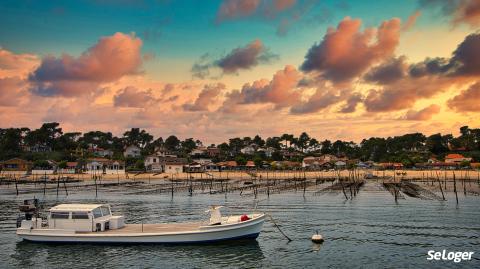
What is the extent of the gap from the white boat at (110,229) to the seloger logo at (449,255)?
12052 millimetres

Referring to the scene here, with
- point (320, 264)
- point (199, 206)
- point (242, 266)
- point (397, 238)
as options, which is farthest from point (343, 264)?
point (199, 206)

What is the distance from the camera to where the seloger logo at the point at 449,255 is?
90.4 feet

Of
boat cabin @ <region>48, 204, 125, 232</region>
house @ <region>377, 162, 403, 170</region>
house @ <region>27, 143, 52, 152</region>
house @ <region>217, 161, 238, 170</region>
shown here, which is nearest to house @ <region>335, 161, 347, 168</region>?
house @ <region>377, 162, 403, 170</region>

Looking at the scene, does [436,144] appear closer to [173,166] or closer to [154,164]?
[173,166]

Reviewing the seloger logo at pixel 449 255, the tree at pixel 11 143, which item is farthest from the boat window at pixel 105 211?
the tree at pixel 11 143

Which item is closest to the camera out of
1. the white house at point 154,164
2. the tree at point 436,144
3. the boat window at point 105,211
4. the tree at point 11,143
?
the boat window at point 105,211

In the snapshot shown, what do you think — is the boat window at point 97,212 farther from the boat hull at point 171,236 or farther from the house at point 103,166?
the house at point 103,166

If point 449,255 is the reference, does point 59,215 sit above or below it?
above

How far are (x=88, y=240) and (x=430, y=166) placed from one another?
5329 inches

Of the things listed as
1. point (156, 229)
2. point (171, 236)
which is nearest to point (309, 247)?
point (171, 236)

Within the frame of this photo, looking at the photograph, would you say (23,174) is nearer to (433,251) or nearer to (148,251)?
(148,251)

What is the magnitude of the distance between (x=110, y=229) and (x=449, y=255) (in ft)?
81.2

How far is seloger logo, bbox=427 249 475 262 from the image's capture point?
2756 centimetres

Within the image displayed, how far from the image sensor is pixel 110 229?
3325 centimetres
